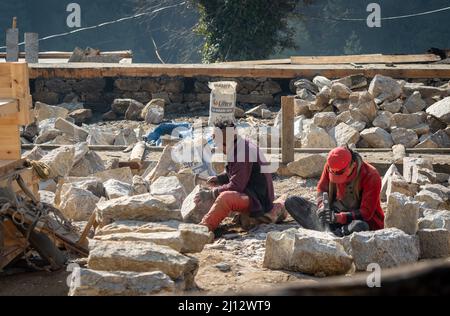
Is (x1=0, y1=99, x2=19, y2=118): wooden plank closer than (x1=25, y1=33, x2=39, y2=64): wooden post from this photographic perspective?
Yes

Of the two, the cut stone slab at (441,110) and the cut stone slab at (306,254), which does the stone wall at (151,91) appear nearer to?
the cut stone slab at (441,110)

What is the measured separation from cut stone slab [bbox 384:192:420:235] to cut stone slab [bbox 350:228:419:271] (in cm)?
48

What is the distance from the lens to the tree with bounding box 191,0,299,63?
17703mm

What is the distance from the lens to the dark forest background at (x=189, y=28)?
31.9m

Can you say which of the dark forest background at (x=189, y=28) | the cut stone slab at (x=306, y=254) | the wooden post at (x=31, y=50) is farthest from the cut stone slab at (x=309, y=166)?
the dark forest background at (x=189, y=28)

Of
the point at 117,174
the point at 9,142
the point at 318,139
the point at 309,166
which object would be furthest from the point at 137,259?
the point at 318,139

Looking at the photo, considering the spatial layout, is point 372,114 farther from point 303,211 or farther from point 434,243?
point 434,243

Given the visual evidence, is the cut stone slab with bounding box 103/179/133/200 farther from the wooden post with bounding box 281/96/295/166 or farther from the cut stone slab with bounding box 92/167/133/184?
the wooden post with bounding box 281/96/295/166

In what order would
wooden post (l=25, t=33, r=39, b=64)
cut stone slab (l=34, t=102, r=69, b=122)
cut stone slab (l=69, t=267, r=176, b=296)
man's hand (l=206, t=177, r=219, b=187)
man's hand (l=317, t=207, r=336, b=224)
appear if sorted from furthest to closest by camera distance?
1. wooden post (l=25, t=33, r=39, b=64)
2. cut stone slab (l=34, t=102, r=69, b=122)
3. man's hand (l=206, t=177, r=219, b=187)
4. man's hand (l=317, t=207, r=336, b=224)
5. cut stone slab (l=69, t=267, r=176, b=296)

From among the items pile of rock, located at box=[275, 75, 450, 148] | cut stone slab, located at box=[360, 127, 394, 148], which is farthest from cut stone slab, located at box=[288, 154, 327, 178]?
cut stone slab, located at box=[360, 127, 394, 148]

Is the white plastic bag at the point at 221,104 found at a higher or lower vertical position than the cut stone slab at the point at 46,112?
higher

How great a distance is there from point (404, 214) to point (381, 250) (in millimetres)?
710

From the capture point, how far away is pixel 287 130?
8430mm

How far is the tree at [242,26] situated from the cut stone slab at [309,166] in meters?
9.60
